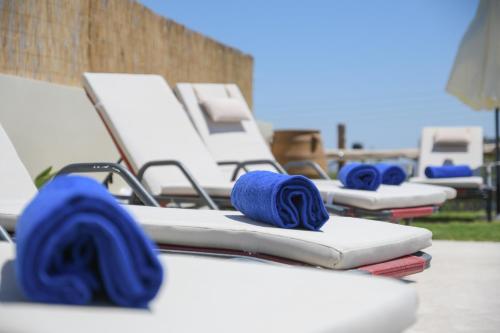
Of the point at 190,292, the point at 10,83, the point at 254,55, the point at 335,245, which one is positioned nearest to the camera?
the point at 190,292

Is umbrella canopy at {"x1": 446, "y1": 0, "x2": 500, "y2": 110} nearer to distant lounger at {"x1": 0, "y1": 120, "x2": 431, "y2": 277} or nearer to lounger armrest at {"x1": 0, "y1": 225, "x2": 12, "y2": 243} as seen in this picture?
distant lounger at {"x1": 0, "y1": 120, "x2": 431, "y2": 277}

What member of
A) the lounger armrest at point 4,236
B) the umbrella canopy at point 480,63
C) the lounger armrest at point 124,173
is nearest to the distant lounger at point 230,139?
the lounger armrest at point 124,173

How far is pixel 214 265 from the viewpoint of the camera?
4.80 ft

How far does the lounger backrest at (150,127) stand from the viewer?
445cm

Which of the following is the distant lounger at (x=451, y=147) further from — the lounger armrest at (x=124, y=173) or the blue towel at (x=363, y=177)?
the lounger armrest at (x=124, y=173)

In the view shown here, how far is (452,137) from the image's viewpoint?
827cm

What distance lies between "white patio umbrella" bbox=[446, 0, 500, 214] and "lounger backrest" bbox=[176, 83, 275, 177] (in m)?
2.59

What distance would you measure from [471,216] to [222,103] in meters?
3.47

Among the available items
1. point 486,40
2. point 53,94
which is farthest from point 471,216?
point 53,94

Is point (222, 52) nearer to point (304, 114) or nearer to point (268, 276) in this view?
point (304, 114)

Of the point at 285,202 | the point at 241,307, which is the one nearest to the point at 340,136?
the point at 285,202

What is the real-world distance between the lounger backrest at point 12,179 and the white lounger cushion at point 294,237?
2.11ft

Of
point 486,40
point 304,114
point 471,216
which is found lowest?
point 471,216

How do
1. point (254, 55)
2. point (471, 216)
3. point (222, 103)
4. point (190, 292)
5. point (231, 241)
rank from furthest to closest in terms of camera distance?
1. point (254, 55)
2. point (471, 216)
3. point (222, 103)
4. point (231, 241)
5. point (190, 292)
